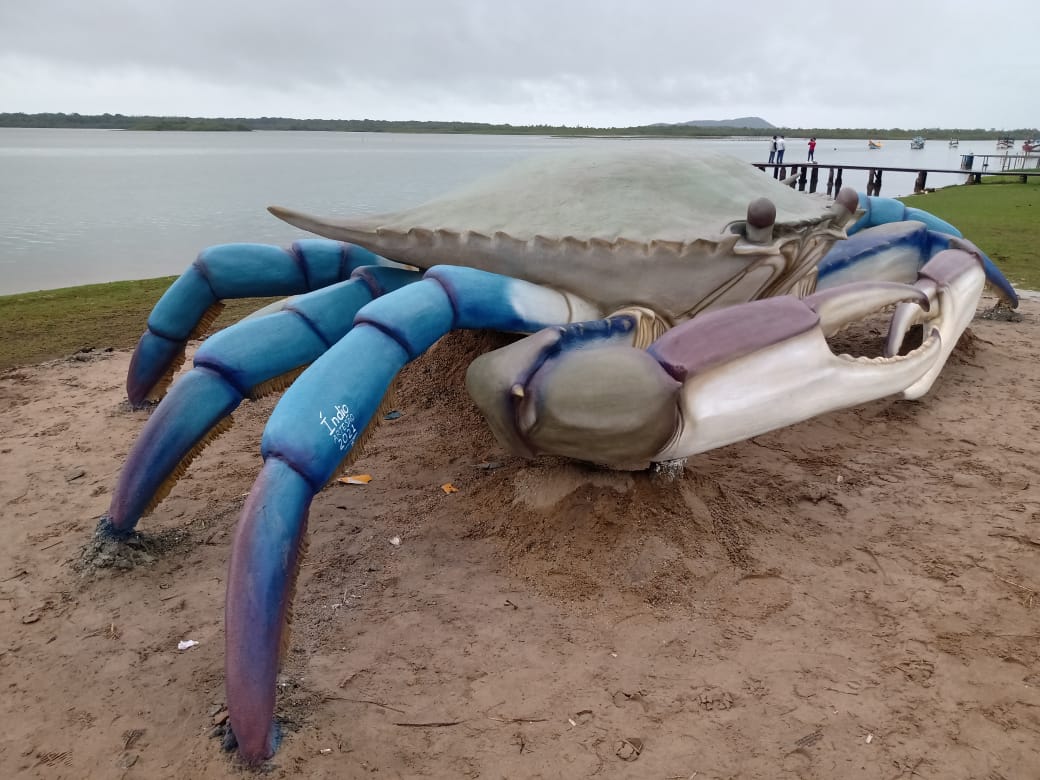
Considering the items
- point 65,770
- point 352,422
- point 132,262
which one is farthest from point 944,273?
point 132,262

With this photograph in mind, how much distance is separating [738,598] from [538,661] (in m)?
0.70

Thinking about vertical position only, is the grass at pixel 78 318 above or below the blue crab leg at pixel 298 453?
below

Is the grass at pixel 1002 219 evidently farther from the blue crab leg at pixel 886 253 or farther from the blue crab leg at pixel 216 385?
the blue crab leg at pixel 216 385

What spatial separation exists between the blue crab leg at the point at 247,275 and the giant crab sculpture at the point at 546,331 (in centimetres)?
1

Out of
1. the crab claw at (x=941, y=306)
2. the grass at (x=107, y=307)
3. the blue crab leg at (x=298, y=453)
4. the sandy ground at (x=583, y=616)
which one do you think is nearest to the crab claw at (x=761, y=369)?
the sandy ground at (x=583, y=616)

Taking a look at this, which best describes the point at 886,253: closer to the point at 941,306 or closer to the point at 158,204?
the point at 941,306

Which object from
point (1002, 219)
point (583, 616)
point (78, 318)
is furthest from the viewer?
point (1002, 219)

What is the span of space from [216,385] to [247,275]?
1094 mm

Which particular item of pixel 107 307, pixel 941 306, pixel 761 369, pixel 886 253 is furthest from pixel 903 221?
pixel 107 307

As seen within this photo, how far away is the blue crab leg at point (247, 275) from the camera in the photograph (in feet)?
11.3

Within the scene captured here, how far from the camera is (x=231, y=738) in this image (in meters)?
1.93

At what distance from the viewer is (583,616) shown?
240 centimetres

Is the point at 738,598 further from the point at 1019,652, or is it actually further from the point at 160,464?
the point at 160,464

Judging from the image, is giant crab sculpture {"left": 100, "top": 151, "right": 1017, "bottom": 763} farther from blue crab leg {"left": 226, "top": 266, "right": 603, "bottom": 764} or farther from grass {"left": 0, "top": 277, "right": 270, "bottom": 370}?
grass {"left": 0, "top": 277, "right": 270, "bottom": 370}
